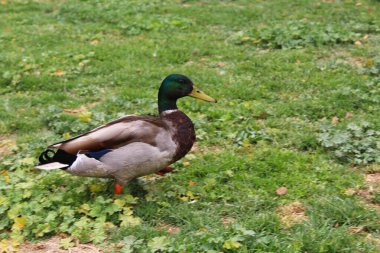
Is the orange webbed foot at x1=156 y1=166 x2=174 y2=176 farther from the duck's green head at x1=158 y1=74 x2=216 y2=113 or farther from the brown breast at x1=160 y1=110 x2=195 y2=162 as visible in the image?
the duck's green head at x1=158 y1=74 x2=216 y2=113

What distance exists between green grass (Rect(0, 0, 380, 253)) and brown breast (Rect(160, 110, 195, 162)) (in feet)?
1.19

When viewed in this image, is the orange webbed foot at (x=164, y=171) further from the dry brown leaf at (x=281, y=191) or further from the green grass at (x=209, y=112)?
the dry brown leaf at (x=281, y=191)

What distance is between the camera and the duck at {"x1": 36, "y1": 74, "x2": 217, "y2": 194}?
411 cm

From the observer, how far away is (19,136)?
5.62 metres

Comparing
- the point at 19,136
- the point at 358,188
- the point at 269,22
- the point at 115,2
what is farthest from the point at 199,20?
the point at 358,188

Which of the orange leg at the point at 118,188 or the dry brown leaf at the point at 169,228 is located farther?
the orange leg at the point at 118,188

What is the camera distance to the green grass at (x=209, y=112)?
13.1 ft

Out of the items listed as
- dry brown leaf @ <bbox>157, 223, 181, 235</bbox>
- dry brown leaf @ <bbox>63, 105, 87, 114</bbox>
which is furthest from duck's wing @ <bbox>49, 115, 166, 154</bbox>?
dry brown leaf @ <bbox>63, 105, 87, 114</bbox>

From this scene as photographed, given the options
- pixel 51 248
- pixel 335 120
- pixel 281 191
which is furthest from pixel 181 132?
pixel 335 120

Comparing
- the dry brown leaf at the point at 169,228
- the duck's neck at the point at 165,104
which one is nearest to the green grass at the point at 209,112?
the dry brown leaf at the point at 169,228

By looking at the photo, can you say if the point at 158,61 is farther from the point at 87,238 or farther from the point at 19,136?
the point at 87,238

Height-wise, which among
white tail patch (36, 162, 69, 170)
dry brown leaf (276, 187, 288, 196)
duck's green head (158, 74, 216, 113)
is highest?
duck's green head (158, 74, 216, 113)

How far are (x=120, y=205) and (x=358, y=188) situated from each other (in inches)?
70.5

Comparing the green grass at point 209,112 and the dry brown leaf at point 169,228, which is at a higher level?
the green grass at point 209,112
